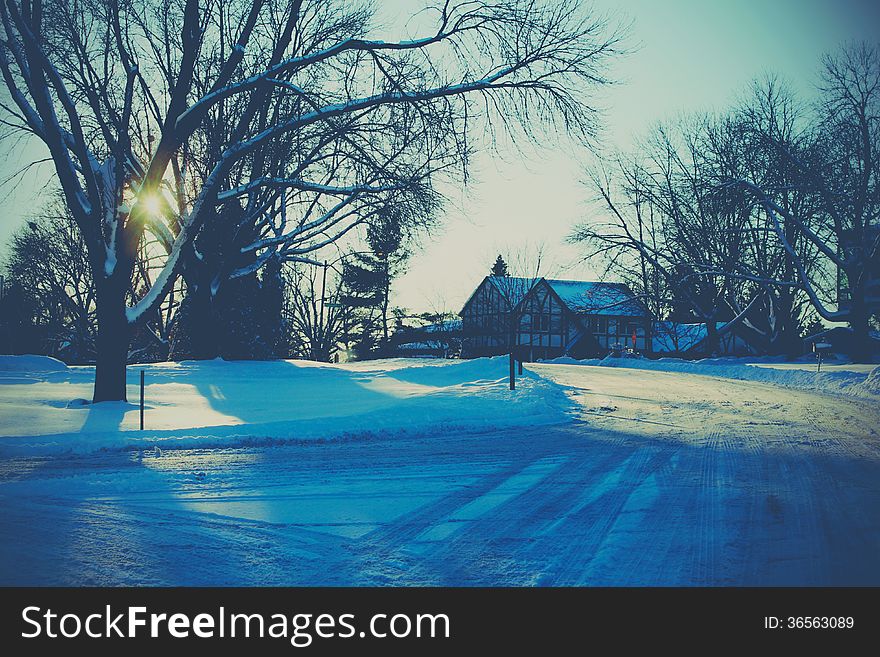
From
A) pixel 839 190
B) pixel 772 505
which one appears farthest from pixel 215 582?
pixel 839 190

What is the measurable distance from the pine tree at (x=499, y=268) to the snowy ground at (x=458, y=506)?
46.1m

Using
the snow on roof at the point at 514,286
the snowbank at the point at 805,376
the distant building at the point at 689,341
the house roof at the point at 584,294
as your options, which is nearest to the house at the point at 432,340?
the house roof at the point at 584,294

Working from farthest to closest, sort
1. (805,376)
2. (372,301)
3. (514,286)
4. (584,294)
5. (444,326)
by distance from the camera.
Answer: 1. (444,326)
2. (584,294)
3. (514,286)
4. (372,301)
5. (805,376)

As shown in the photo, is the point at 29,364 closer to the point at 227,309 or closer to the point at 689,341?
the point at 227,309

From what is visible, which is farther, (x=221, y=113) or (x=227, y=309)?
(x=227, y=309)

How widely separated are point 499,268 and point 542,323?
8196 millimetres

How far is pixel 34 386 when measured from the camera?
53.2 feet

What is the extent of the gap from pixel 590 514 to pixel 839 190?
33.1 meters

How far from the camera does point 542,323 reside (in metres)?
66.4

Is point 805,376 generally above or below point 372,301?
below

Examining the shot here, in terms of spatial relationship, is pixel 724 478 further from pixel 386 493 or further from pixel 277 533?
pixel 277 533

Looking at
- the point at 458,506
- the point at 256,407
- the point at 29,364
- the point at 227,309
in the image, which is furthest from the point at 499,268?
the point at 458,506
